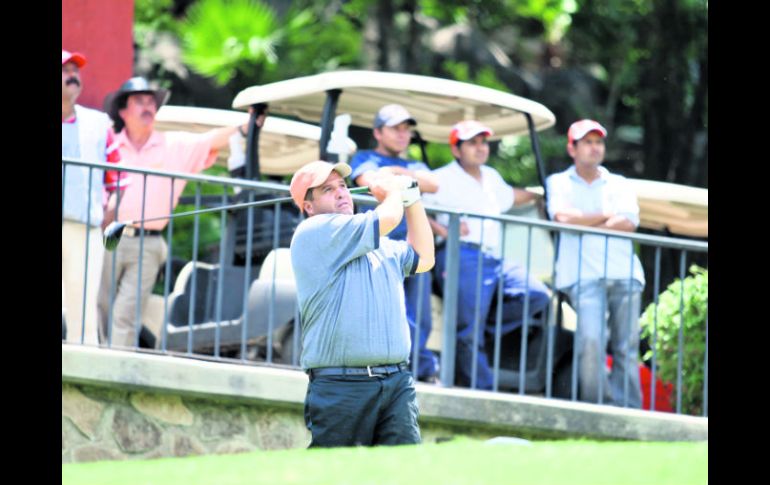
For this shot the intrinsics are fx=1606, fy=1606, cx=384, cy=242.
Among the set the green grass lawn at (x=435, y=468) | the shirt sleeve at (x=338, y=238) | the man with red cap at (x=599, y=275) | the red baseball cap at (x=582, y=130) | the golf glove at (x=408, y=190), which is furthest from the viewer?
the red baseball cap at (x=582, y=130)

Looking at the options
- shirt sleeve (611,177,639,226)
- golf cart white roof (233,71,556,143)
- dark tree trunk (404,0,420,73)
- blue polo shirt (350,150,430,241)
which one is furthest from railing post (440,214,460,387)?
dark tree trunk (404,0,420,73)

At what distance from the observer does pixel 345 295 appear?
654cm

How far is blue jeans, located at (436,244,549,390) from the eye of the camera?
28.3 feet

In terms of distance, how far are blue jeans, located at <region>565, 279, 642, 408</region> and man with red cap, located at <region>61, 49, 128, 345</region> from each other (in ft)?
8.43

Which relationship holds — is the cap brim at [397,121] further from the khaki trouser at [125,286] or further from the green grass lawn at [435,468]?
the green grass lawn at [435,468]

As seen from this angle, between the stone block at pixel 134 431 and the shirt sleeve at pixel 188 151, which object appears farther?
the shirt sleeve at pixel 188 151

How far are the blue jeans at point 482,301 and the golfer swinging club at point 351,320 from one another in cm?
199

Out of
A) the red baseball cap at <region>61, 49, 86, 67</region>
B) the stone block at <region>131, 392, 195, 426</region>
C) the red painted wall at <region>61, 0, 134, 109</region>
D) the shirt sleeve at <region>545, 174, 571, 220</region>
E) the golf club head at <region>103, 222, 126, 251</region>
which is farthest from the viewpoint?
the red painted wall at <region>61, 0, 134, 109</region>

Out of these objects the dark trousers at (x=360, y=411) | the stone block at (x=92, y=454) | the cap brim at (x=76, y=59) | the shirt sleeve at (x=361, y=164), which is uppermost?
the cap brim at (x=76, y=59)

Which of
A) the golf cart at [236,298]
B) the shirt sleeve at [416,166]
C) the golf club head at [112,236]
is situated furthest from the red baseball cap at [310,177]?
the shirt sleeve at [416,166]

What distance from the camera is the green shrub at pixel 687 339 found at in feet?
30.0

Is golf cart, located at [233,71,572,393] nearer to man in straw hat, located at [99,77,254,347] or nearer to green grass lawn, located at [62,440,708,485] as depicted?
man in straw hat, located at [99,77,254,347]
